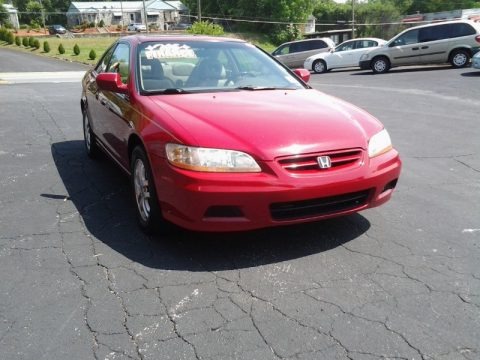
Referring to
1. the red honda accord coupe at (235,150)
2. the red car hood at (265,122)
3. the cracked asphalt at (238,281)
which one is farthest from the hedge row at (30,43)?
the red car hood at (265,122)

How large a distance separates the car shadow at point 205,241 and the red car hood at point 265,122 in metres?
0.76

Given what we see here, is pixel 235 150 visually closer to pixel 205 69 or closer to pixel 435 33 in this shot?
pixel 205 69

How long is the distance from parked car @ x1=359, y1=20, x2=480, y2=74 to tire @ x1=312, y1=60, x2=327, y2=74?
4.19 meters

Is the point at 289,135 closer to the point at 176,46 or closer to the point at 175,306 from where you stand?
the point at 175,306

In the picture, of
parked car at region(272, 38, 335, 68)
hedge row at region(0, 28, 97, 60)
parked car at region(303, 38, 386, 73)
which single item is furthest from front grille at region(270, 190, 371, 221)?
hedge row at region(0, 28, 97, 60)

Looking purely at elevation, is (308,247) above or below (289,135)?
below

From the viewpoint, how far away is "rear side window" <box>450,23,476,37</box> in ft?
56.8

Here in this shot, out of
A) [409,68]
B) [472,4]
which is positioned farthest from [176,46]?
[472,4]

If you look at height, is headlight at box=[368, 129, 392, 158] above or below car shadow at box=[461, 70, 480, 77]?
above

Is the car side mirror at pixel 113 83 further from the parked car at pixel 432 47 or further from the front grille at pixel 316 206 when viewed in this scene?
the parked car at pixel 432 47

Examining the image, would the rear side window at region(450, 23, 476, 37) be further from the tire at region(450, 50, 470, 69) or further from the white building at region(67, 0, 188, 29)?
the white building at region(67, 0, 188, 29)

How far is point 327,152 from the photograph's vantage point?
3.22m

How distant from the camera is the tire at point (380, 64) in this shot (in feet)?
62.0

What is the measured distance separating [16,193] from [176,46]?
218 centimetres
